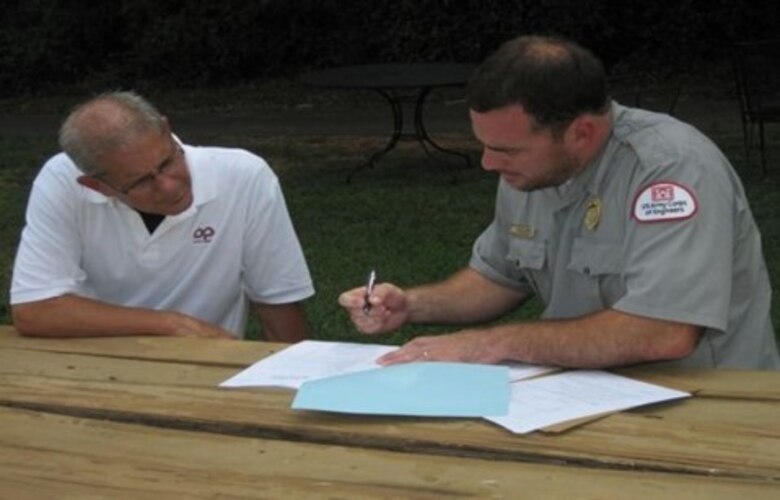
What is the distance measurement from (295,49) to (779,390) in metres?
13.5

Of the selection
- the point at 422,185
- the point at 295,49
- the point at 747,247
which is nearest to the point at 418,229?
the point at 422,185

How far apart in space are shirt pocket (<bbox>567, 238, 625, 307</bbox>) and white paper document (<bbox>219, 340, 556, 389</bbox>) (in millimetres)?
233

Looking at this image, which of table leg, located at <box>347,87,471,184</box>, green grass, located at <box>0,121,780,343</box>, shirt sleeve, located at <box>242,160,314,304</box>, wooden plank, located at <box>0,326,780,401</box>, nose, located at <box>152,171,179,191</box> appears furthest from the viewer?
table leg, located at <box>347,87,471,184</box>

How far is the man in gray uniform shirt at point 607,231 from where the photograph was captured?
2.29 metres

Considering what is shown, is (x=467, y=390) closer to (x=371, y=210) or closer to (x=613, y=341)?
(x=613, y=341)

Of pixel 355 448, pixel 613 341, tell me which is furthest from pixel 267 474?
pixel 613 341

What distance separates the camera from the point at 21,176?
9.60 m

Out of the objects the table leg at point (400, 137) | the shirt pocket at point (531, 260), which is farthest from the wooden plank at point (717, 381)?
the table leg at point (400, 137)

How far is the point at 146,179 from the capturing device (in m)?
2.94

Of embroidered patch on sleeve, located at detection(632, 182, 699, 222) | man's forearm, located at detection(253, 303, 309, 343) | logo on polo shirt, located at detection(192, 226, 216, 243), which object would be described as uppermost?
embroidered patch on sleeve, located at detection(632, 182, 699, 222)

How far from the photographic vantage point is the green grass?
6.14m

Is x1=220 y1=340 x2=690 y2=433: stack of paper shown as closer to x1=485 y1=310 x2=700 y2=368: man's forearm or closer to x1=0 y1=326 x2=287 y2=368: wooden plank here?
x1=485 y1=310 x2=700 y2=368: man's forearm

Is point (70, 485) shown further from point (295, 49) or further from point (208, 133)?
point (295, 49)

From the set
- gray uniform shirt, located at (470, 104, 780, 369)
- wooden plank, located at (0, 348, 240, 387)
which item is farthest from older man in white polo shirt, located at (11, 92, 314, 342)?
gray uniform shirt, located at (470, 104, 780, 369)
